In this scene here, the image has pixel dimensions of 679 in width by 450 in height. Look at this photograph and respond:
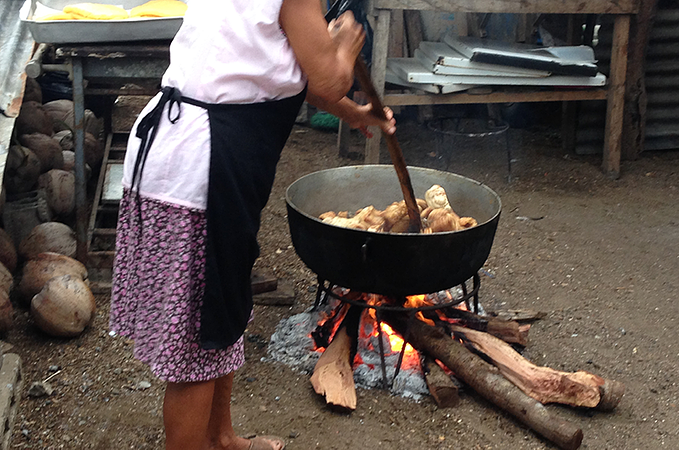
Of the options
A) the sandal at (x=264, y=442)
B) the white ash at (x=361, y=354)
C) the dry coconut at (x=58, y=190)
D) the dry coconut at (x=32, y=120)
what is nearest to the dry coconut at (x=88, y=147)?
the dry coconut at (x=32, y=120)

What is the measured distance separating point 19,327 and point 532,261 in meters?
3.30

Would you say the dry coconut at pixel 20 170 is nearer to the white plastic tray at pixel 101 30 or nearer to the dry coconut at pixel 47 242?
the dry coconut at pixel 47 242

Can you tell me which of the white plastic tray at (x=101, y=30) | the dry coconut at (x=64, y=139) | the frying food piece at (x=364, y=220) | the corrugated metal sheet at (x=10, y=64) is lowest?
the dry coconut at (x=64, y=139)

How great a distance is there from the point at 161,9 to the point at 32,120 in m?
1.91

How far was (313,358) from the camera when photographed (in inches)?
127

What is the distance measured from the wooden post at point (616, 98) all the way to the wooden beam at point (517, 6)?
170mm

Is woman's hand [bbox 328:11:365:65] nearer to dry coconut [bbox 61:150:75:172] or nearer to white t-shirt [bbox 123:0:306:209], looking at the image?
white t-shirt [bbox 123:0:306:209]

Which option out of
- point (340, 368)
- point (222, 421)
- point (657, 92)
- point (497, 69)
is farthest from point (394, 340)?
point (657, 92)

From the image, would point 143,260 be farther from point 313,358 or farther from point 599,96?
point 599,96

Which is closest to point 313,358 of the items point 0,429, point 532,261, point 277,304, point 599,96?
point 277,304

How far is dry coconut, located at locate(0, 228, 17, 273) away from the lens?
12.4ft

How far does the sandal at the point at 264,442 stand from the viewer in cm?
254

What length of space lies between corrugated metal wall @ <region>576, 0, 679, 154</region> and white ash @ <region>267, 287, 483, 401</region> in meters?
3.73

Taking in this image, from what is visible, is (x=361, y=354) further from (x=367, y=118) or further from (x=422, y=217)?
(x=367, y=118)
